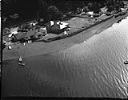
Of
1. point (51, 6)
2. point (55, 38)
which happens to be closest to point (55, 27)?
point (55, 38)

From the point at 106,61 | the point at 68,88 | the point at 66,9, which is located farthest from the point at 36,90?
the point at 66,9

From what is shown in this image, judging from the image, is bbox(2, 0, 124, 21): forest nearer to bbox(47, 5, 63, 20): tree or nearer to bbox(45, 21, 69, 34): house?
bbox(47, 5, 63, 20): tree

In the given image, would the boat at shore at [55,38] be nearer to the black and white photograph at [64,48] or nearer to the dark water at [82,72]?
the black and white photograph at [64,48]

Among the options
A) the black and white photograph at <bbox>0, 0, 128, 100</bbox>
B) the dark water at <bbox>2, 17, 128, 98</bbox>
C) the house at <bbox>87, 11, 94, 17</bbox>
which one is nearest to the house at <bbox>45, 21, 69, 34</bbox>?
the black and white photograph at <bbox>0, 0, 128, 100</bbox>

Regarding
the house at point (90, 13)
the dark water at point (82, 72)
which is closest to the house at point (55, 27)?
the dark water at point (82, 72)

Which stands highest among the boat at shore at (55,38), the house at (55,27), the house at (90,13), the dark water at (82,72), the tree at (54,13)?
the tree at (54,13)
